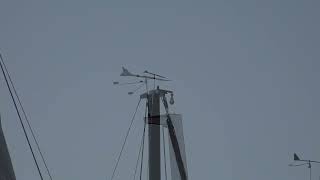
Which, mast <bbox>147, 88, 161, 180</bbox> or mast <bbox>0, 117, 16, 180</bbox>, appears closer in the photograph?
mast <bbox>0, 117, 16, 180</bbox>

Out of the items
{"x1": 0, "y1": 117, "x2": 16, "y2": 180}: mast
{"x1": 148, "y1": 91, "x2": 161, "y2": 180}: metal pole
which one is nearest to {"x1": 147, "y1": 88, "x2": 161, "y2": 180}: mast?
{"x1": 148, "y1": 91, "x2": 161, "y2": 180}: metal pole

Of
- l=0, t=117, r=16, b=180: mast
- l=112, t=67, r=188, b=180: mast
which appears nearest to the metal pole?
l=112, t=67, r=188, b=180: mast

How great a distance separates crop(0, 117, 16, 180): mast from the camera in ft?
53.8

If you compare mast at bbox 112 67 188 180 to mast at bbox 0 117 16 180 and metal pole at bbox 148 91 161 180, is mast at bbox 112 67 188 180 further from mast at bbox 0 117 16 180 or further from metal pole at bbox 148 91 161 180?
mast at bbox 0 117 16 180

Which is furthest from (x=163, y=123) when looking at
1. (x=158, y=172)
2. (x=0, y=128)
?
(x=0, y=128)

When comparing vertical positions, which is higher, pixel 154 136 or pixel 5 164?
pixel 5 164

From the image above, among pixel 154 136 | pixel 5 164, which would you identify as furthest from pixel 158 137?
pixel 5 164

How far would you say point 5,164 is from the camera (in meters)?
16.6

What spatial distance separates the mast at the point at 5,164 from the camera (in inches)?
645

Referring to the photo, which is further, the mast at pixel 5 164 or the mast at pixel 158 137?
the mast at pixel 158 137

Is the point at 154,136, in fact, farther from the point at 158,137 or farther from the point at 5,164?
the point at 5,164

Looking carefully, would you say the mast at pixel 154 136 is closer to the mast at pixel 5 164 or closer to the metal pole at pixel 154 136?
the metal pole at pixel 154 136

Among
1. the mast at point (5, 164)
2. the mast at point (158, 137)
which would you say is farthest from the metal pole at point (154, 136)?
the mast at point (5, 164)

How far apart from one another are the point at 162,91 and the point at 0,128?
1016 inches
